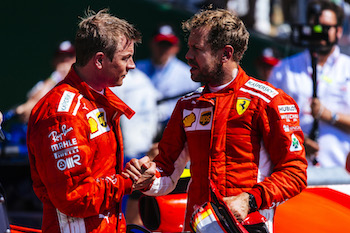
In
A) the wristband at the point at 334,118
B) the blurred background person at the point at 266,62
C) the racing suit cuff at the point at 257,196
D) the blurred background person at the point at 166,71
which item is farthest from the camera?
the blurred background person at the point at 266,62

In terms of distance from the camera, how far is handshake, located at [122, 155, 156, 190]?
9.56 ft

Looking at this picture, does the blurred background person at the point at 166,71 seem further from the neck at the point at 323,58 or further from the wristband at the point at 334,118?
the wristband at the point at 334,118

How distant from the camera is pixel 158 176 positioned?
124 inches

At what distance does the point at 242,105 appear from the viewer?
9.49 feet

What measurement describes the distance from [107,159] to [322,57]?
3.15 meters

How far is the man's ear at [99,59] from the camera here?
2.82m

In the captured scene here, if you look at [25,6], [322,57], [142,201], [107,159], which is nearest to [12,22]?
[25,6]

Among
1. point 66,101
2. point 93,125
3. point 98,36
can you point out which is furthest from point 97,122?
point 98,36

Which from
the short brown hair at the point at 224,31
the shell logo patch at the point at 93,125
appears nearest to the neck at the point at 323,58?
the short brown hair at the point at 224,31

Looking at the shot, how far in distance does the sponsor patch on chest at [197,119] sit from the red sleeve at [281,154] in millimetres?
272

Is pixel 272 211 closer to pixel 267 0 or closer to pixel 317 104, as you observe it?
pixel 317 104

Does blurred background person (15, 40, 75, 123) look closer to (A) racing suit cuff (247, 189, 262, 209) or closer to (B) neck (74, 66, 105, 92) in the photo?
(B) neck (74, 66, 105, 92)

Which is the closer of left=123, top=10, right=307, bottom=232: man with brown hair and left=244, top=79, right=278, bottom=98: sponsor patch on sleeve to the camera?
left=123, top=10, right=307, bottom=232: man with brown hair

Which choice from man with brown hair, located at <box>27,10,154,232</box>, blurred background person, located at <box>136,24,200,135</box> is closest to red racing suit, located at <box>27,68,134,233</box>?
man with brown hair, located at <box>27,10,154,232</box>
